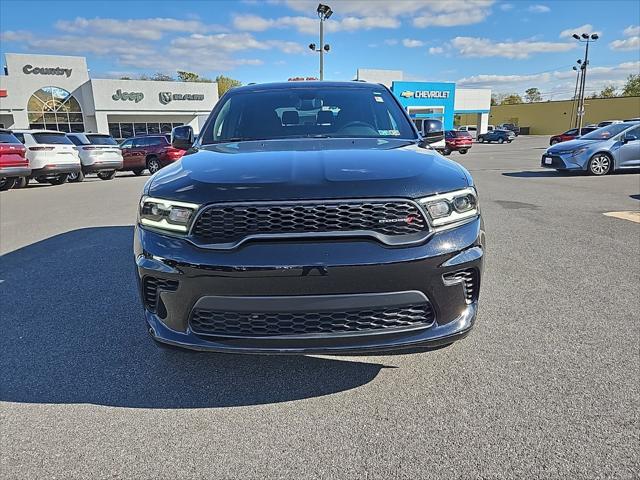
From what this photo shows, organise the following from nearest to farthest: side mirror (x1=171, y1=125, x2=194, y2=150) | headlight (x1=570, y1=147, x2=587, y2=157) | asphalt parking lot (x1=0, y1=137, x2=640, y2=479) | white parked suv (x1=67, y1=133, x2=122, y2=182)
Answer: asphalt parking lot (x1=0, y1=137, x2=640, y2=479)
side mirror (x1=171, y1=125, x2=194, y2=150)
headlight (x1=570, y1=147, x2=587, y2=157)
white parked suv (x1=67, y1=133, x2=122, y2=182)

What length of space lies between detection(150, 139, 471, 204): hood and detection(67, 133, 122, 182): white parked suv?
14.6m

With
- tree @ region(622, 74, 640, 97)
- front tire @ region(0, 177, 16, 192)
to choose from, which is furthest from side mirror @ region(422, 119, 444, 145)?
tree @ region(622, 74, 640, 97)

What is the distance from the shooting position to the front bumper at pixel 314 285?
81.5 inches

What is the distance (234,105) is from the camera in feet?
12.9

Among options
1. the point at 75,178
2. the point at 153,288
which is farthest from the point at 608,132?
the point at 75,178

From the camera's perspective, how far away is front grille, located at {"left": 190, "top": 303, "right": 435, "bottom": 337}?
84.4 inches

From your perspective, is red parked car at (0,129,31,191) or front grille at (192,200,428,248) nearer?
front grille at (192,200,428,248)

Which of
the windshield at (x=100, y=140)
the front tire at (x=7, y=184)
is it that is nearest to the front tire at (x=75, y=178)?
the windshield at (x=100, y=140)

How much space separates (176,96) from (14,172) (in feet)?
93.7

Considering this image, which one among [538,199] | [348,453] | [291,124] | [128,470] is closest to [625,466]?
[348,453]

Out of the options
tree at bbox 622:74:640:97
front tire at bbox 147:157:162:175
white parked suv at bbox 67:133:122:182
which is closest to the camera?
white parked suv at bbox 67:133:122:182

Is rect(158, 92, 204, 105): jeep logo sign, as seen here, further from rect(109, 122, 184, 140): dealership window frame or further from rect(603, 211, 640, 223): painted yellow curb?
rect(603, 211, 640, 223): painted yellow curb

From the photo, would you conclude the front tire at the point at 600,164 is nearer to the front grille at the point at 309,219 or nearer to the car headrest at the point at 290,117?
the car headrest at the point at 290,117

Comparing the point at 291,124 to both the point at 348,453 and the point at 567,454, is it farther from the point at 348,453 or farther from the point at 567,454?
the point at 567,454
